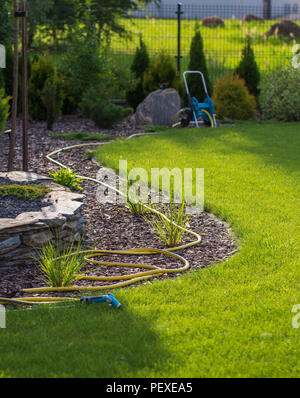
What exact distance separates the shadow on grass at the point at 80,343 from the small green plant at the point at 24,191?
165 centimetres

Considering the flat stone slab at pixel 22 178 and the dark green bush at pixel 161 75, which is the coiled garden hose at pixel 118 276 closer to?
the flat stone slab at pixel 22 178

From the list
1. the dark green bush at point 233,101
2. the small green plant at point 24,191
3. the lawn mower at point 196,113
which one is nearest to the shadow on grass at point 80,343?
the small green plant at point 24,191

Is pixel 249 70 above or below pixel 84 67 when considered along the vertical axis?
above

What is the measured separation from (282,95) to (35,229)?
8440 mm

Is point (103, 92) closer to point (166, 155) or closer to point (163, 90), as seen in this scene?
point (163, 90)

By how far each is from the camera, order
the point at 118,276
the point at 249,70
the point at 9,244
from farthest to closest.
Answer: the point at 249,70 < the point at 9,244 < the point at 118,276

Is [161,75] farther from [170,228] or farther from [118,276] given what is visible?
[118,276]

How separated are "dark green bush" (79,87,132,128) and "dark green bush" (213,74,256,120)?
230 centimetres

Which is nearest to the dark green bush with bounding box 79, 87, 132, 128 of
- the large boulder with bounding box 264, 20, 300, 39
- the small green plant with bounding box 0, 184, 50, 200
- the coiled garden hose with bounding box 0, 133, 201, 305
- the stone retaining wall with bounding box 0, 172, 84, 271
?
the small green plant with bounding box 0, 184, 50, 200

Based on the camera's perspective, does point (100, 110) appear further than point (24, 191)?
Yes

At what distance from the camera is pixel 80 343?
2.97 m

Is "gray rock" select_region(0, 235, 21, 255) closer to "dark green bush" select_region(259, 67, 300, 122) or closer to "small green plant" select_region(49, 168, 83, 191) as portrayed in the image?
"small green plant" select_region(49, 168, 83, 191)

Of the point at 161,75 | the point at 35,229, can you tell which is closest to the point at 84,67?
the point at 161,75

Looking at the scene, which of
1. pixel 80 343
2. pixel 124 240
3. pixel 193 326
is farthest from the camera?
pixel 124 240
